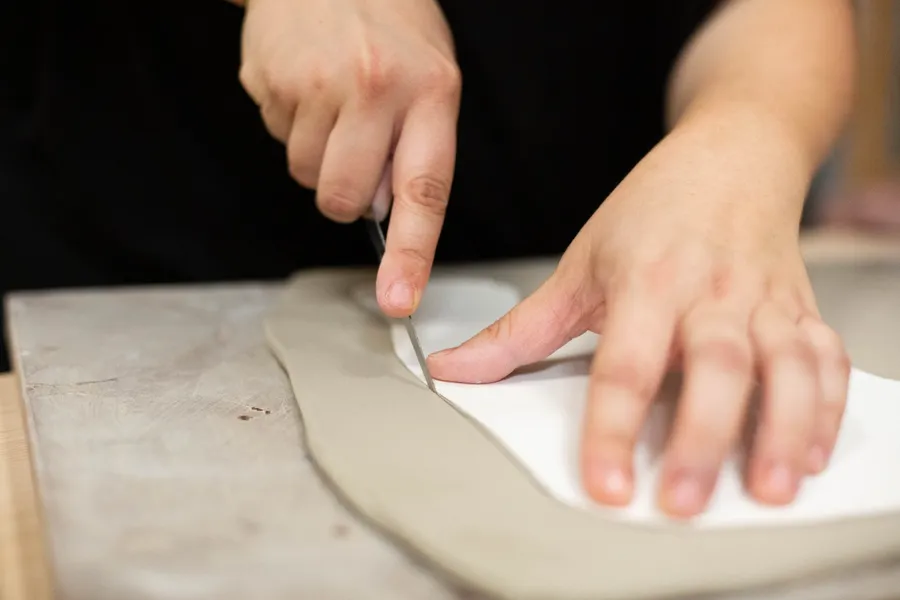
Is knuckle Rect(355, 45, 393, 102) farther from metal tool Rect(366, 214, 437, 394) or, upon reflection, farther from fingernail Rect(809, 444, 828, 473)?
fingernail Rect(809, 444, 828, 473)

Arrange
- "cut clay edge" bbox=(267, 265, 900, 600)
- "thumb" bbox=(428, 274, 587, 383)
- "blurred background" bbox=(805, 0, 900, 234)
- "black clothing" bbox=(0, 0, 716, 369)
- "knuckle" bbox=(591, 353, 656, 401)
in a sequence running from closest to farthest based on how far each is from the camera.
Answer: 1. "cut clay edge" bbox=(267, 265, 900, 600)
2. "knuckle" bbox=(591, 353, 656, 401)
3. "thumb" bbox=(428, 274, 587, 383)
4. "black clothing" bbox=(0, 0, 716, 369)
5. "blurred background" bbox=(805, 0, 900, 234)

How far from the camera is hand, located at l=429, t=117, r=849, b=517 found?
0.43 meters

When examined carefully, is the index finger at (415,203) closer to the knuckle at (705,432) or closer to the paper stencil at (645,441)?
the paper stencil at (645,441)

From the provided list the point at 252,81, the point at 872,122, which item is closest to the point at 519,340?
the point at 252,81

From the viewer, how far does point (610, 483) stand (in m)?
0.41

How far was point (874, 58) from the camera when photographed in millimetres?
1946

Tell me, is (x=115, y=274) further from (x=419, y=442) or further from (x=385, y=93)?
(x=419, y=442)

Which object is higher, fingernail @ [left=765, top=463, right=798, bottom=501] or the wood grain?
fingernail @ [left=765, top=463, right=798, bottom=501]

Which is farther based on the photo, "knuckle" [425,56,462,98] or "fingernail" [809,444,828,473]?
"knuckle" [425,56,462,98]

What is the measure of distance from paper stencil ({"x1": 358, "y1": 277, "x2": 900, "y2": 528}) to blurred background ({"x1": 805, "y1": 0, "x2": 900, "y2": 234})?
1378mm

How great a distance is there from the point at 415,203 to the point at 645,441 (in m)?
0.23

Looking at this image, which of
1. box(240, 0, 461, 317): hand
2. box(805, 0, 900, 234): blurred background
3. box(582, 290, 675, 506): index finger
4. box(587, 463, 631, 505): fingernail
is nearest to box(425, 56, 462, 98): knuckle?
box(240, 0, 461, 317): hand

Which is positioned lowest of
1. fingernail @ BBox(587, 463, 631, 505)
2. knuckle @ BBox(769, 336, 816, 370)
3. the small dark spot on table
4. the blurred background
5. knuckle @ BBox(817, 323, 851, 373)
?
the blurred background

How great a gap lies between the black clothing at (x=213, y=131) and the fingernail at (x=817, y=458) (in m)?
0.51
